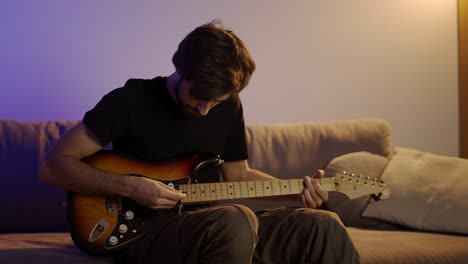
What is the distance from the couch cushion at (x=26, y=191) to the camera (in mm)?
2141

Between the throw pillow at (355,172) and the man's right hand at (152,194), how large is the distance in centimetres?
81

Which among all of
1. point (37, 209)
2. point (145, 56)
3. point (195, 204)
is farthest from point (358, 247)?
point (145, 56)

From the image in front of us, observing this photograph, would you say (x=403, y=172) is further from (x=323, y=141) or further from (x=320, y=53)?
(x=320, y=53)

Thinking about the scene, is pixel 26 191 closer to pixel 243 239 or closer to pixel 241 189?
pixel 241 189

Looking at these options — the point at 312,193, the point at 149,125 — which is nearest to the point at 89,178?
the point at 149,125

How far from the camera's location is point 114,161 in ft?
5.90

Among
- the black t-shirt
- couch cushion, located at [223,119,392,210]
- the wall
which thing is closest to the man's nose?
the black t-shirt

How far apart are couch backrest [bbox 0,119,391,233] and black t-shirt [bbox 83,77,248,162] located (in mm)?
277

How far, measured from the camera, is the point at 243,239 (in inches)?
59.9

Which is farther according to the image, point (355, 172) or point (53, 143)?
point (355, 172)

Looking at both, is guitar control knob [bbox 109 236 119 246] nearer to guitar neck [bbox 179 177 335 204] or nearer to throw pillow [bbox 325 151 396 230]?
guitar neck [bbox 179 177 335 204]

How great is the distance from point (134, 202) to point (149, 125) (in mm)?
237

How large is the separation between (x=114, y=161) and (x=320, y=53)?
138 cm

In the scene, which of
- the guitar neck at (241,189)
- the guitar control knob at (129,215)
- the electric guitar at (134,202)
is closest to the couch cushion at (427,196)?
the electric guitar at (134,202)
